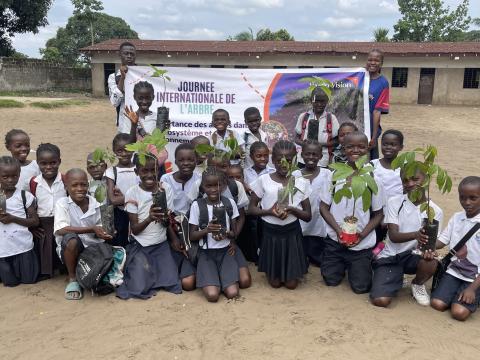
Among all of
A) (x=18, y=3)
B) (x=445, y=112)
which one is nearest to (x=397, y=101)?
(x=445, y=112)

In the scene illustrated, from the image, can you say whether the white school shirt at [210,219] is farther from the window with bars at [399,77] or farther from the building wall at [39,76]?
the building wall at [39,76]

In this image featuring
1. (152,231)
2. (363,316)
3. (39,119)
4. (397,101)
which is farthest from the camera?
(397,101)

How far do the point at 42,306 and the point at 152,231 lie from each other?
0.99m

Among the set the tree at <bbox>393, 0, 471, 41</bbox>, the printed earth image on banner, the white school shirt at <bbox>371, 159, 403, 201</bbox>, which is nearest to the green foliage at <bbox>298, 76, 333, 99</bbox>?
the printed earth image on banner

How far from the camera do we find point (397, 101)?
22266 millimetres

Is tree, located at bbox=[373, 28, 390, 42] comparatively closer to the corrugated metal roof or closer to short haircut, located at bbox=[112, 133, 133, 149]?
the corrugated metal roof

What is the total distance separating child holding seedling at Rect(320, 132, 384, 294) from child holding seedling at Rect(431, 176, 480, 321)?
0.53 metres

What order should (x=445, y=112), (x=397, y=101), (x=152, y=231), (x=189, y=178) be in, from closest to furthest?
(x=152, y=231), (x=189, y=178), (x=445, y=112), (x=397, y=101)

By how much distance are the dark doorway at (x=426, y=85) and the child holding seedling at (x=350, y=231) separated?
67.5 feet

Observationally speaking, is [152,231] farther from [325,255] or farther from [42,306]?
[325,255]

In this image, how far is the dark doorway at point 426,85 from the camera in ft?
71.7

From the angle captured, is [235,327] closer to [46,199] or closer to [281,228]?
[281,228]

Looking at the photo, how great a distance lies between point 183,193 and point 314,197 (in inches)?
46.9

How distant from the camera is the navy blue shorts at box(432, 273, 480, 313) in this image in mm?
3246
